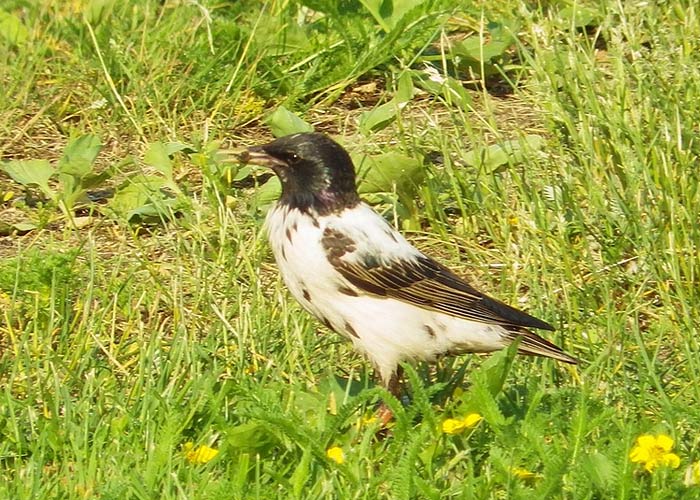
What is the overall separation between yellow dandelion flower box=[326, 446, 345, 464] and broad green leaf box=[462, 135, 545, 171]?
2.23 meters

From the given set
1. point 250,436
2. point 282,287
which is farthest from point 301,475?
point 282,287

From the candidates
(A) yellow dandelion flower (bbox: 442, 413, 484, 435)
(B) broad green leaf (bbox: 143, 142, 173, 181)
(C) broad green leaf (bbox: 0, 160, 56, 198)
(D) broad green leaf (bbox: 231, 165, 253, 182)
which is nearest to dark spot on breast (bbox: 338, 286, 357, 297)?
(A) yellow dandelion flower (bbox: 442, 413, 484, 435)

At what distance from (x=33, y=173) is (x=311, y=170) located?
1.93 m

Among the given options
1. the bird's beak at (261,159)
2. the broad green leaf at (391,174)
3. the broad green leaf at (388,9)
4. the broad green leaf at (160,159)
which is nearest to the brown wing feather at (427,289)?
the bird's beak at (261,159)

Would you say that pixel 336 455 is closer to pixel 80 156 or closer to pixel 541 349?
pixel 541 349

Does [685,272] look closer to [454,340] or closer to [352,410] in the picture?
[454,340]

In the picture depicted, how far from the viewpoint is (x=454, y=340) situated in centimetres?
519

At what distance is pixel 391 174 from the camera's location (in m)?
6.39

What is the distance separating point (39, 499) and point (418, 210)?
2737mm

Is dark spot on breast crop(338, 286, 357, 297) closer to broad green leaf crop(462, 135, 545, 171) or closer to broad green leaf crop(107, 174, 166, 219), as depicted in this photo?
broad green leaf crop(462, 135, 545, 171)

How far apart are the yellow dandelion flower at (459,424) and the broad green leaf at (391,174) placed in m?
2.01

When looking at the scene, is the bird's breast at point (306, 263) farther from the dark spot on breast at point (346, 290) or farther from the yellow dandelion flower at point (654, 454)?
the yellow dandelion flower at point (654, 454)

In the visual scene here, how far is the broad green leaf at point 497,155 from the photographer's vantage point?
21.0 feet

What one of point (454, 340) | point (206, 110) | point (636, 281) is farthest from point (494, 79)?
point (454, 340)
